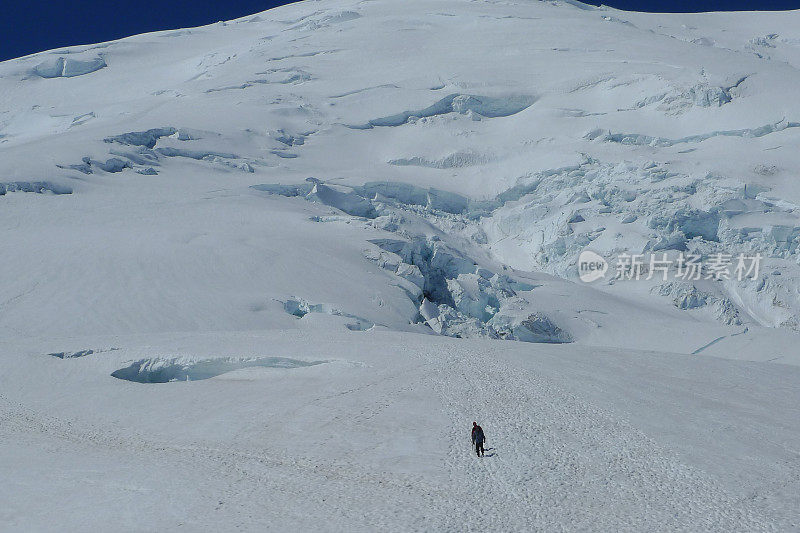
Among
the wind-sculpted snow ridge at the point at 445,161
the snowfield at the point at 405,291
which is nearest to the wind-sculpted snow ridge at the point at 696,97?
the snowfield at the point at 405,291

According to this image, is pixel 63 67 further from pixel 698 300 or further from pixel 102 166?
pixel 698 300

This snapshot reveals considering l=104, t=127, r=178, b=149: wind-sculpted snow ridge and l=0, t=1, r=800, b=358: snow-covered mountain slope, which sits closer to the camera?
l=0, t=1, r=800, b=358: snow-covered mountain slope

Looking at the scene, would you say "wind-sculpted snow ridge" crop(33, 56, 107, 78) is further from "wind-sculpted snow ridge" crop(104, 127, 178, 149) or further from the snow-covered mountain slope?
"wind-sculpted snow ridge" crop(104, 127, 178, 149)

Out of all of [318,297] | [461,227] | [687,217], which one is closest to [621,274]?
[687,217]

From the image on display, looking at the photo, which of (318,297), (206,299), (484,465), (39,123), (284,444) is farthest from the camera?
(39,123)

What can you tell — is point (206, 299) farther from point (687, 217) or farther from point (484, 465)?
point (687, 217)
